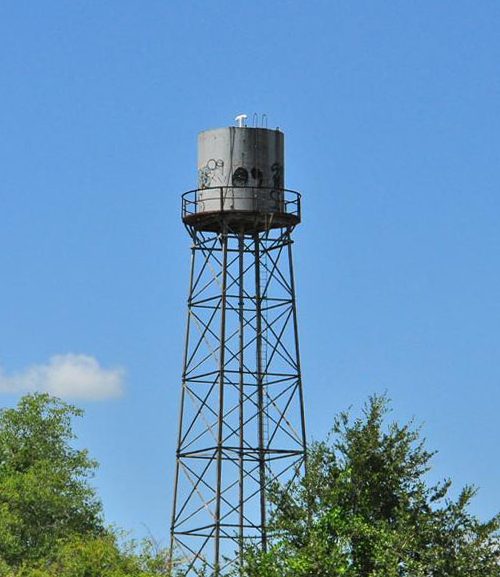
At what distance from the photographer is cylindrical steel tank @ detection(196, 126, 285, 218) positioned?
72.9 m

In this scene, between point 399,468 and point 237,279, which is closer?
point 399,468

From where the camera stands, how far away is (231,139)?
73875 mm

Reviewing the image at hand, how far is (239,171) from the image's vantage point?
73375 millimetres

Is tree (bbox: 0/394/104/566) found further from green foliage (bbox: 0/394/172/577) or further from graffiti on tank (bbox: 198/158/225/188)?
graffiti on tank (bbox: 198/158/225/188)

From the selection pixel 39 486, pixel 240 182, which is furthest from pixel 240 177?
pixel 39 486

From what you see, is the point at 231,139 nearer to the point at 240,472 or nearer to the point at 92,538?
the point at 240,472

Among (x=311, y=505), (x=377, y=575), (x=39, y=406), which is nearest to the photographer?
(x=377, y=575)

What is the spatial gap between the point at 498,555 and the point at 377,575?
3857 millimetres

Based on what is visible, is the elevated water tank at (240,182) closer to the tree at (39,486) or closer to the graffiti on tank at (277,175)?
the graffiti on tank at (277,175)

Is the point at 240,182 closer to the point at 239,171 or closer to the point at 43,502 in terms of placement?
the point at 239,171

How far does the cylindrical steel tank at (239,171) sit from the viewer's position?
72.9m

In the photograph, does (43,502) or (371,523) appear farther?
(43,502)

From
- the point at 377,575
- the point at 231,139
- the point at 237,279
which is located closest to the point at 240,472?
the point at 237,279

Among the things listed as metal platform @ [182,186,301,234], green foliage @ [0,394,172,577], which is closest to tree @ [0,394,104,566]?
green foliage @ [0,394,172,577]
